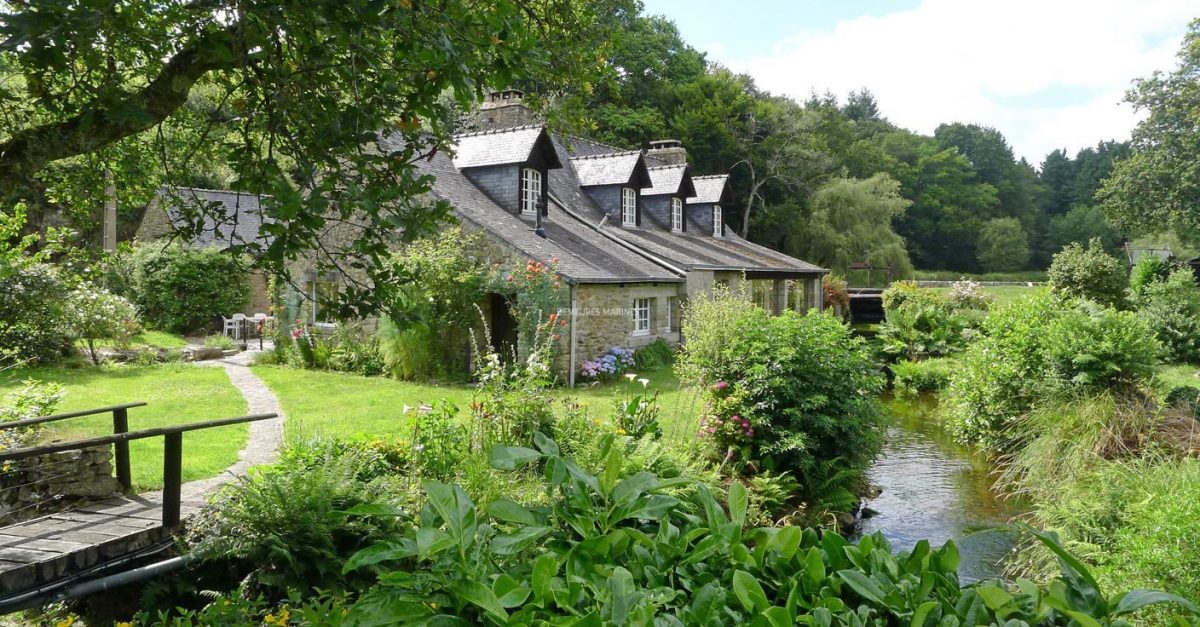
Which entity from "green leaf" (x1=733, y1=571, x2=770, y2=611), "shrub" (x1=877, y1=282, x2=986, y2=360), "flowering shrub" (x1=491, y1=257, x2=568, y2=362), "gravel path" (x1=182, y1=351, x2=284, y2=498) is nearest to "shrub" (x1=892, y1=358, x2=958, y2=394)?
"shrub" (x1=877, y1=282, x2=986, y2=360)

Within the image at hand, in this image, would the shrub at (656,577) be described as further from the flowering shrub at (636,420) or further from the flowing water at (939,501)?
the flowering shrub at (636,420)

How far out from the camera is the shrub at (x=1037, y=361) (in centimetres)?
1050

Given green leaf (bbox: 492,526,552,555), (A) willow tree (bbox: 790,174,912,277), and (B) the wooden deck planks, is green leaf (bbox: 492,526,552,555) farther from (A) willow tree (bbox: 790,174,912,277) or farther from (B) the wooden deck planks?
(A) willow tree (bbox: 790,174,912,277)

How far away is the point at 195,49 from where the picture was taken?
3.31 metres

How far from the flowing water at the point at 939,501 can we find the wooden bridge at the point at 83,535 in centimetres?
689

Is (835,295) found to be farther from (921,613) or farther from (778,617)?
(778,617)

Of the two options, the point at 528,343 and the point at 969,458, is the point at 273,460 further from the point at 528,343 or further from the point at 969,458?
the point at 969,458

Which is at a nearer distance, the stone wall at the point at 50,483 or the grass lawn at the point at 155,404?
the stone wall at the point at 50,483

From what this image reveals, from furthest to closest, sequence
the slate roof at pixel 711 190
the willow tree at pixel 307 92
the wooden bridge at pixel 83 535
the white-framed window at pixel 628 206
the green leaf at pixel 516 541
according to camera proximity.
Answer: the slate roof at pixel 711 190 → the white-framed window at pixel 628 206 → the wooden bridge at pixel 83 535 → the willow tree at pixel 307 92 → the green leaf at pixel 516 541

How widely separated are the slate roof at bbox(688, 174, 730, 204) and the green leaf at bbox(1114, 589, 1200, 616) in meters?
27.1

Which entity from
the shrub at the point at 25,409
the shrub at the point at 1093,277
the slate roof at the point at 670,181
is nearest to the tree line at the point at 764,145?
the slate roof at the point at 670,181

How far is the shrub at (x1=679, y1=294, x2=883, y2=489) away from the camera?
354 inches

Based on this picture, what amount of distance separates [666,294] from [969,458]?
8547 mm

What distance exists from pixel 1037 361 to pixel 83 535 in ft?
38.9
